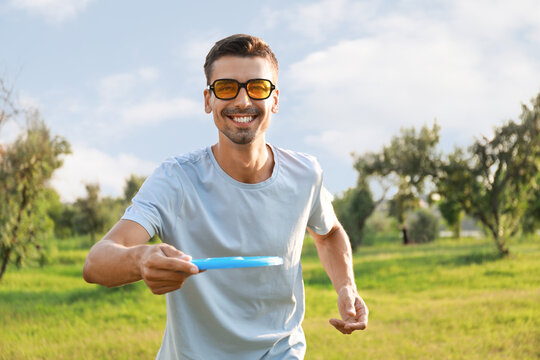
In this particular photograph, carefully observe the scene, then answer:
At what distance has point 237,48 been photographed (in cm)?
304

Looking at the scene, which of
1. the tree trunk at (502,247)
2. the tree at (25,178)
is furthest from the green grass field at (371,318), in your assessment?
the tree trunk at (502,247)

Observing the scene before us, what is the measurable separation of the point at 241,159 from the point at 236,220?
33 centimetres

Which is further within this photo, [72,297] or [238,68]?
[72,297]

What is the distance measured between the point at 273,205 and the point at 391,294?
1442cm

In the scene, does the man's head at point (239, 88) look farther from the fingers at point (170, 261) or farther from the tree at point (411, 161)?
the tree at point (411, 161)

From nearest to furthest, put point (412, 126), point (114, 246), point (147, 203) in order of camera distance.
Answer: point (114, 246)
point (147, 203)
point (412, 126)

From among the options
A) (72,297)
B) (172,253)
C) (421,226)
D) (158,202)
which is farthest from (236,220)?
(421,226)

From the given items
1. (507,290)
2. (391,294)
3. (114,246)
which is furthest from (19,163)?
(114,246)

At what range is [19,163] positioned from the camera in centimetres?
1623

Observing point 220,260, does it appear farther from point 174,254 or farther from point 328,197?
point 328,197

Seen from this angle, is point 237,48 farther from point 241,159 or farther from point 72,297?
point 72,297

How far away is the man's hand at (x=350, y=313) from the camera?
3.12 metres

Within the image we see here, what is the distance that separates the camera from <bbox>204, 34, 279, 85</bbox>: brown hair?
9.96ft

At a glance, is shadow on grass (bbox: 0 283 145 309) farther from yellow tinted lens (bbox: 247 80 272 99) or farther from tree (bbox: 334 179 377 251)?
tree (bbox: 334 179 377 251)
